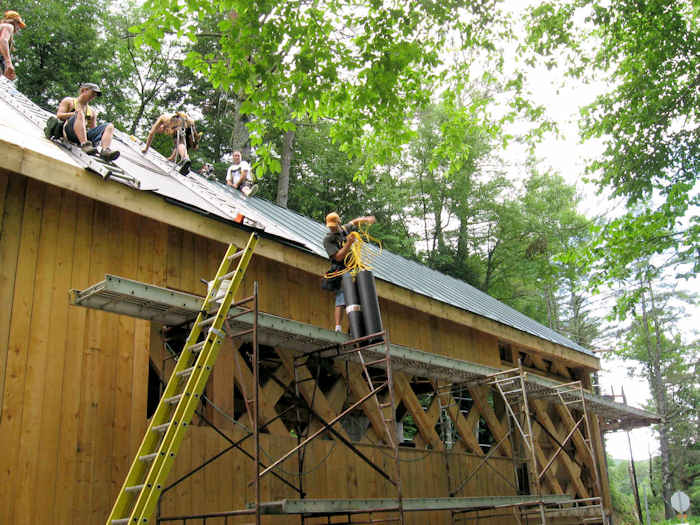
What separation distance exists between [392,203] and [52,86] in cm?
1490

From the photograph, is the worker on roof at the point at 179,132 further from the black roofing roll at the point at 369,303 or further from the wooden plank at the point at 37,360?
the wooden plank at the point at 37,360

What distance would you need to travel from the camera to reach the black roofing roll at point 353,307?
8.34m

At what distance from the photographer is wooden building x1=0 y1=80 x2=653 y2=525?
6.28 m

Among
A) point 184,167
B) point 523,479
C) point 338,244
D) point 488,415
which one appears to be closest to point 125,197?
point 338,244

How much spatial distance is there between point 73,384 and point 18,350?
2.01 ft

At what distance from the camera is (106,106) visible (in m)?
28.2

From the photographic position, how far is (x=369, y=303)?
8492 millimetres

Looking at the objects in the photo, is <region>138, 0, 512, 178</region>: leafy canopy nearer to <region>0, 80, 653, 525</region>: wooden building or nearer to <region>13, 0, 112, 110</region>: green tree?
<region>0, 80, 653, 525</region>: wooden building

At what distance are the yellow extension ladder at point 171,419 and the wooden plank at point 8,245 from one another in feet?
4.72

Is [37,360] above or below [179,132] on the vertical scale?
below

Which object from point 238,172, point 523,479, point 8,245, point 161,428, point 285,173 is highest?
point 285,173

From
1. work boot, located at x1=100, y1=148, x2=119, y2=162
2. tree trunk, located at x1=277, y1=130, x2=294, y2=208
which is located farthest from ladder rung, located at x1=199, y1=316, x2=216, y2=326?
tree trunk, located at x1=277, y1=130, x2=294, y2=208

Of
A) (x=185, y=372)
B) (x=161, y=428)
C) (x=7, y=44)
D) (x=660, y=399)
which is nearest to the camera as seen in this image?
(x=161, y=428)

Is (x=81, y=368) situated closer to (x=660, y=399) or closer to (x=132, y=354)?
(x=132, y=354)
